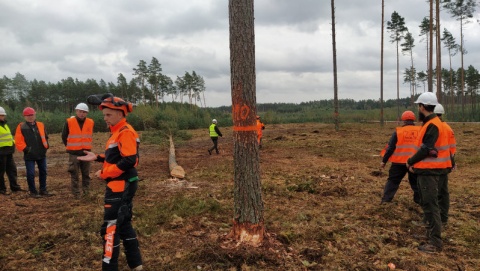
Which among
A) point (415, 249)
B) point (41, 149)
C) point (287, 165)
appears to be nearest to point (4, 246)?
point (41, 149)

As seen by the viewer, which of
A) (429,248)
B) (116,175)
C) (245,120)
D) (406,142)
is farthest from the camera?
(406,142)

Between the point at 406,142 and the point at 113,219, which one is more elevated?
the point at 406,142

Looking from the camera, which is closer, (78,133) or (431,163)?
(431,163)

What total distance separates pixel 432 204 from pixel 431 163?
0.54m

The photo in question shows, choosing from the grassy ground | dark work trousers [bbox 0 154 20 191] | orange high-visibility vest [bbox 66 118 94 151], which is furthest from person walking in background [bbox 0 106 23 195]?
orange high-visibility vest [bbox 66 118 94 151]

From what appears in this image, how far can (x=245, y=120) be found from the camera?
375 cm

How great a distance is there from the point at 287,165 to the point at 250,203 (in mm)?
7333

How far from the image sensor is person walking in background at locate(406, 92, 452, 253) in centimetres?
Result: 398

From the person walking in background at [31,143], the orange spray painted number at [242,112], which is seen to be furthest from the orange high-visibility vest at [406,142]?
the person walking in background at [31,143]

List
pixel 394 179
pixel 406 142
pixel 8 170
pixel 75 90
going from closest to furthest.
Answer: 1. pixel 406 142
2. pixel 394 179
3. pixel 8 170
4. pixel 75 90

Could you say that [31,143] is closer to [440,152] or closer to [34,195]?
[34,195]

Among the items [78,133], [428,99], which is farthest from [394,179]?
[78,133]

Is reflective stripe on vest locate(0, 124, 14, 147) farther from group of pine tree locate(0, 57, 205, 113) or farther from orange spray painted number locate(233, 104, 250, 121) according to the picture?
group of pine tree locate(0, 57, 205, 113)

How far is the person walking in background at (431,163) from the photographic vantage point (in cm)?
398
